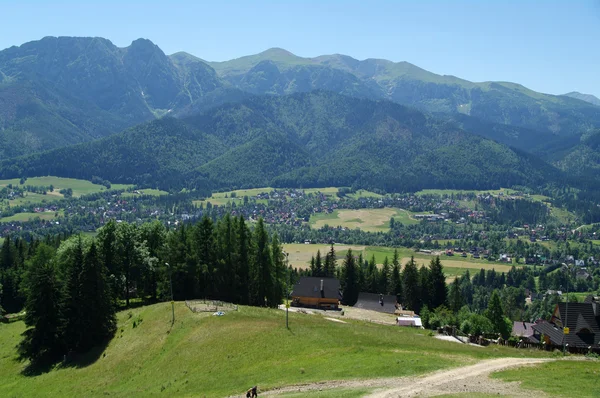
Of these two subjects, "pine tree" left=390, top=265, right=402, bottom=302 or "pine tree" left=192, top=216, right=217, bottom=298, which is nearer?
"pine tree" left=192, top=216, right=217, bottom=298

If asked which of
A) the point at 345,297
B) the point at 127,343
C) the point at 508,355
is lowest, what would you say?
the point at 345,297

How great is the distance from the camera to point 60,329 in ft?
195

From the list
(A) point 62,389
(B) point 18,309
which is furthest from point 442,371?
(B) point 18,309

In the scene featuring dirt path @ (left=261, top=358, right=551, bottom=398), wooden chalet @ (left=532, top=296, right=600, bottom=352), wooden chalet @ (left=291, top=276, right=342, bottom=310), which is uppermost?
dirt path @ (left=261, top=358, right=551, bottom=398)

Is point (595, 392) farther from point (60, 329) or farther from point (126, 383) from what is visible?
point (60, 329)

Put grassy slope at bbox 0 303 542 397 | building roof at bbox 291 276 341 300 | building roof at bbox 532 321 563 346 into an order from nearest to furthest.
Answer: grassy slope at bbox 0 303 542 397 → building roof at bbox 532 321 563 346 → building roof at bbox 291 276 341 300

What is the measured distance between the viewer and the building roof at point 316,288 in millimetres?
99938

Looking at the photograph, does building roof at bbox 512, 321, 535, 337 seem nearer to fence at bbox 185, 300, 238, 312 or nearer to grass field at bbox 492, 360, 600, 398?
fence at bbox 185, 300, 238, 312

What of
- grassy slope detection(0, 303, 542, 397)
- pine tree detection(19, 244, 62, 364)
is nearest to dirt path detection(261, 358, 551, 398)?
grassy slope detection(0, 303, 542, 397)

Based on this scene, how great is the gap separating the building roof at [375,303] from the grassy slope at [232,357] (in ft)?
146

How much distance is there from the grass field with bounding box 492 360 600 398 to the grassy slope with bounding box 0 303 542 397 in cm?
518

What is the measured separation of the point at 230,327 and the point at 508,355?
2587cm

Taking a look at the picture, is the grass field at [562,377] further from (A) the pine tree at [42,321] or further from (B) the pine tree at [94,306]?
(A) the pine tree at [42,321]

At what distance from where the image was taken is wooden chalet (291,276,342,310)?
9862 cm
